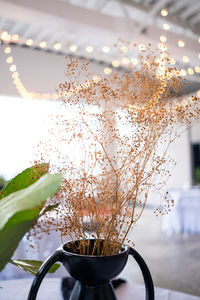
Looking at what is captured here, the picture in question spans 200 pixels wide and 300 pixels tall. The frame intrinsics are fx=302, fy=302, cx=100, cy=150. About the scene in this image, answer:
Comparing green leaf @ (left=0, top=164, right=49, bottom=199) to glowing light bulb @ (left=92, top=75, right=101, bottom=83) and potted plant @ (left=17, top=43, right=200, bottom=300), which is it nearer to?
potted plant @ (left=17, top=43, right=200, bottom=300)

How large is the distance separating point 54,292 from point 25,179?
459 mm

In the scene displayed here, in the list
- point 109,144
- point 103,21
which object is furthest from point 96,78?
point 103,21

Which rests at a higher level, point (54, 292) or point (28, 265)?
point (28, 265)

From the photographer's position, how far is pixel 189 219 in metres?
4.86

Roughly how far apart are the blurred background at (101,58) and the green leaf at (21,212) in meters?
1.63

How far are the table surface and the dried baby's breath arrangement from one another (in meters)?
0.31

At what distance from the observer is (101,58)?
6086mm

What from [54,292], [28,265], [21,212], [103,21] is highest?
[103,21]

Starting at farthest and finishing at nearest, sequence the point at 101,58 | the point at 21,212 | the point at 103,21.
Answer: the point at 101,58, the point at 103,21, the point at 21,212

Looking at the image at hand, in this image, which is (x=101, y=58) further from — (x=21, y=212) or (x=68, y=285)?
(x=21, y=212)

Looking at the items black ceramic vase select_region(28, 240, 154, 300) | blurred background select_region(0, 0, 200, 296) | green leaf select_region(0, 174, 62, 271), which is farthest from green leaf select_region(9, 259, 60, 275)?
blurred background select_region(0, 0, 200, 296)

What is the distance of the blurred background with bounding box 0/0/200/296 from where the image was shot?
10.6ft

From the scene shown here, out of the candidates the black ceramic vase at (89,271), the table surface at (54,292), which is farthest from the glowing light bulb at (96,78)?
the table surface at (54,292)

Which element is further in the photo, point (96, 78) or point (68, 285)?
point (68, 285)
